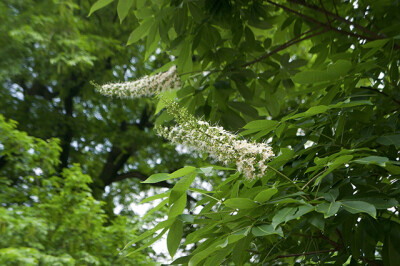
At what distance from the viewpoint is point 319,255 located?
1.50 metres

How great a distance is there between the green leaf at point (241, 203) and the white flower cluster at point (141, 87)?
80 cm

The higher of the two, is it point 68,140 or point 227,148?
point 68,140

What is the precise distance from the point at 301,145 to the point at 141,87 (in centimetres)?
64

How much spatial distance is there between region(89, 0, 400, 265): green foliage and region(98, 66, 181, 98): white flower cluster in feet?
0.22

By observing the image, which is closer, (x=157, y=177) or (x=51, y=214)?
(x=157, y=177)

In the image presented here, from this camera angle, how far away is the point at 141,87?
1.68m

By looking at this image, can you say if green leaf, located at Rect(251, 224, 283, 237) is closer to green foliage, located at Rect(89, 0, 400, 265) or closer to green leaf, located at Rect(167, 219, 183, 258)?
Result: green foliage, located at Rect(89, 0, 400, 265)

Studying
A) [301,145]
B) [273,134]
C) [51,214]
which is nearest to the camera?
[301,145]

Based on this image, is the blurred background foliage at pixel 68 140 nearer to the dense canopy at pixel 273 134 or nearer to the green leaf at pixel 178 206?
the dense canopy at pixel 273 134

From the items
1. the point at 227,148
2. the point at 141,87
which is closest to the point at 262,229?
the point at 227,148

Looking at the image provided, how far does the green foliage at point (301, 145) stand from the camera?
3.31 feet

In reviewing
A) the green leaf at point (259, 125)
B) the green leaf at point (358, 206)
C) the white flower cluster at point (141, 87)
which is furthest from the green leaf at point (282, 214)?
the white flower cluster at point (141, 87)

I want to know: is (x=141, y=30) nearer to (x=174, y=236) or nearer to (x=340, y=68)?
(x=340, y=68)

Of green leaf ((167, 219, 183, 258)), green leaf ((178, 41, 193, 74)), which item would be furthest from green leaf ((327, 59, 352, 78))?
green leaf ((178, 41, 193, 74))
